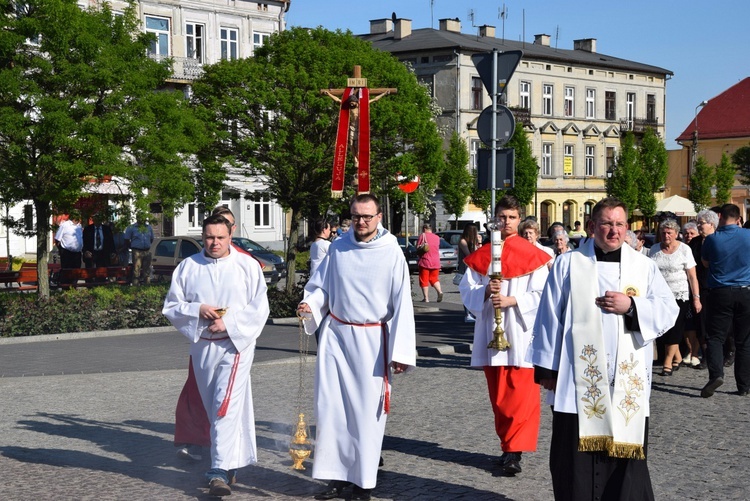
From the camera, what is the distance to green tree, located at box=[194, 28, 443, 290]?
25188 millimetres

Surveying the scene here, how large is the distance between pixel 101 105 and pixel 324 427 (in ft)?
41.4

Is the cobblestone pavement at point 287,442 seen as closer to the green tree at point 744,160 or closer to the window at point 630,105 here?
the green tree at point 744,160

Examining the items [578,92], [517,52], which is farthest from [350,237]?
[578,92]

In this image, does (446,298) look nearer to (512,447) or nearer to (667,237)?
(667,237)

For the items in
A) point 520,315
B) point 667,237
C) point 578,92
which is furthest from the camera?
point 578,92

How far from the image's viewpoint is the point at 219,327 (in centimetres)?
796

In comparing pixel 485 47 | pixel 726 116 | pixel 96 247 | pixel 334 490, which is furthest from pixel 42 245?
pixel 726 116

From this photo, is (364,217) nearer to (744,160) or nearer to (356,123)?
(356,123)

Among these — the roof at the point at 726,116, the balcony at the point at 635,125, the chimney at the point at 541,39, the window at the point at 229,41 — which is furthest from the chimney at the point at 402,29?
the roof at the point at 726,116

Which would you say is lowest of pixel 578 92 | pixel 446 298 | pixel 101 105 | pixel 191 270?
pixel 446 298

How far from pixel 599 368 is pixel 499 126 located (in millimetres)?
7369

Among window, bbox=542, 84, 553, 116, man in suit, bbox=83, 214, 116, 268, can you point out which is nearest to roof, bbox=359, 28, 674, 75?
window, bbox=542, 84, 553, 116

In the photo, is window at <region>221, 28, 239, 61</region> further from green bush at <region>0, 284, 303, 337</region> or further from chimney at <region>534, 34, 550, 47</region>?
green bush at <region>0, 284, 303, 337</region>

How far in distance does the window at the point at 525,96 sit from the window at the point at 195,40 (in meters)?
25.4
